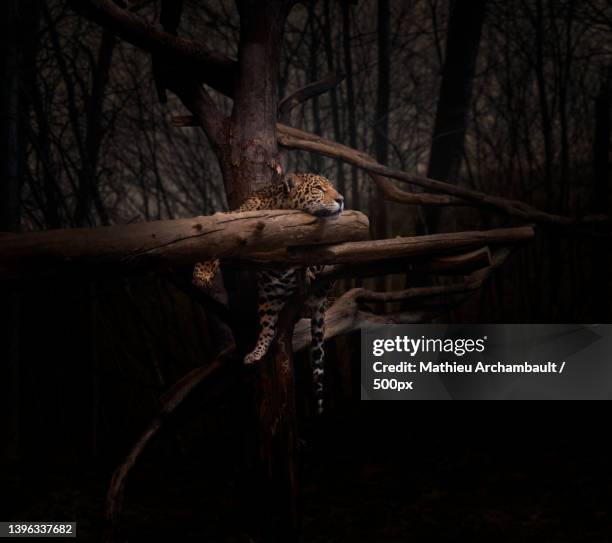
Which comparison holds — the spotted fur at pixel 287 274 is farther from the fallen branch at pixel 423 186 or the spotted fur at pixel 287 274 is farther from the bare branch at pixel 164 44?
the fallen branch at pixel 423 186

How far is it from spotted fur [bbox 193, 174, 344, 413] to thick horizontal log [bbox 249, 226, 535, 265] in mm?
165

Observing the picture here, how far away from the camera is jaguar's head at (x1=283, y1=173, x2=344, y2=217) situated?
2248mm

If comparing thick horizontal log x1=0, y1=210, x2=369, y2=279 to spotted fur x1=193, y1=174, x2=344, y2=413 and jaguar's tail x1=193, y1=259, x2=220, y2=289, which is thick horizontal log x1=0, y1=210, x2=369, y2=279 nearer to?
spotted fur x1=193, y1=174, x2=344, y2=413

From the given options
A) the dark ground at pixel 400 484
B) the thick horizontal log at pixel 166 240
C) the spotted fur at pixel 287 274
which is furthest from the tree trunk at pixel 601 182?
the thick horizontal log at pixel 166 240

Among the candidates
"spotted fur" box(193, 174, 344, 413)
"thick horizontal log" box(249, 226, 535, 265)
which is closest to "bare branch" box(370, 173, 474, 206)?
"thick horizontal log" box(249, 226, 535, 265)

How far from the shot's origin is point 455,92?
13.4 ft

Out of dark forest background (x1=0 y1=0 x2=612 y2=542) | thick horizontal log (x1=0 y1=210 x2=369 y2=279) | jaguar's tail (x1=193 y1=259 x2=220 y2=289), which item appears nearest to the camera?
thick horizontal log (x1=0 y1=210 x2=369 y2=279)

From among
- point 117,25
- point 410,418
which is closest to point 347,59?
point 117,25

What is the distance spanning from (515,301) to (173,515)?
121 inches

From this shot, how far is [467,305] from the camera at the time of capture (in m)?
4.96

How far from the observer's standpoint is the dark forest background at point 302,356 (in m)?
3.32

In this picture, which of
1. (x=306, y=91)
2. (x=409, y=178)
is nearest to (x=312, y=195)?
(x=306, y=91)

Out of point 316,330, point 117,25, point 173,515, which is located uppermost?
point 117,25

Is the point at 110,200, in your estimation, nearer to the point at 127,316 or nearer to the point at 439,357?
the point at 127,316
